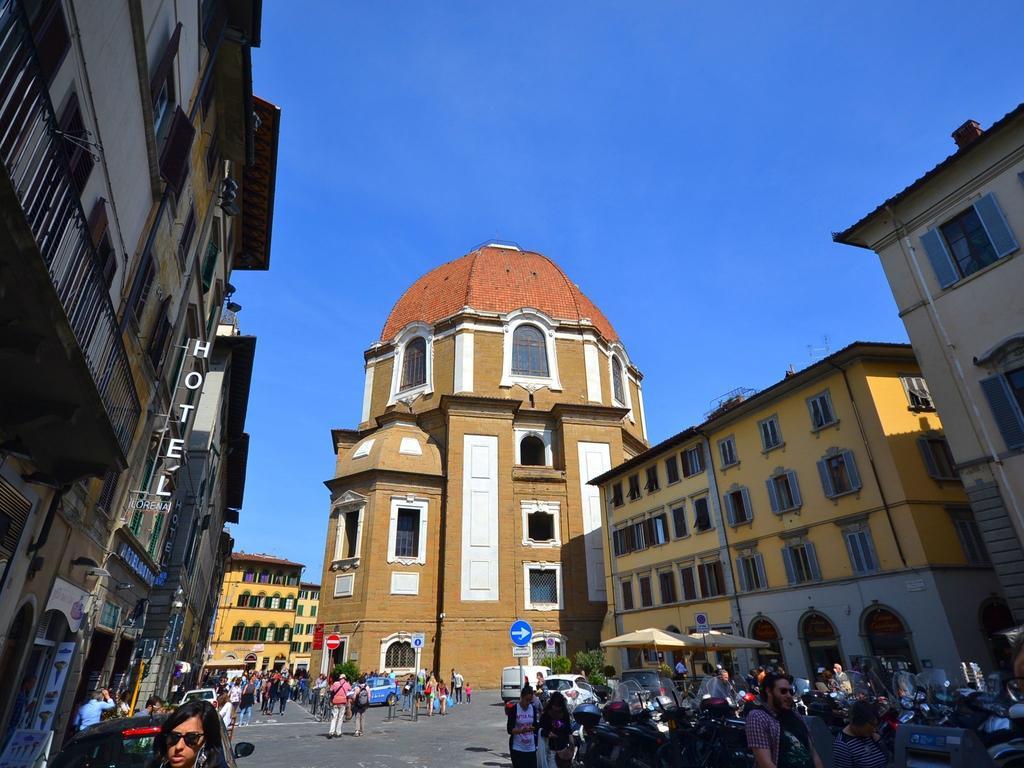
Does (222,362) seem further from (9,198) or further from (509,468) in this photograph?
(9,198)

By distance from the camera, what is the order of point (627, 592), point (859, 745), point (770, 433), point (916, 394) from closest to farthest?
point (859, 745)
point (916, 394)
point (770, 433)
point (627, 592)

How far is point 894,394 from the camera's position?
64.2 feet

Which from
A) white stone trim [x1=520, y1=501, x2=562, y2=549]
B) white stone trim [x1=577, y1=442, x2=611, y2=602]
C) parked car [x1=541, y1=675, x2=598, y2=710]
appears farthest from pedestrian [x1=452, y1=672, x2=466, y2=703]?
white stone trim [x1=577, y1=442, x2=611, y2=602]

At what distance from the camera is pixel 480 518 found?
3459 cm

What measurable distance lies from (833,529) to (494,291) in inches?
1163

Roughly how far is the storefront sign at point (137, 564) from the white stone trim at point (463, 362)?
76.5 feet

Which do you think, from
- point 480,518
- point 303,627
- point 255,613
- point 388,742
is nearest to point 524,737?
point 388,742

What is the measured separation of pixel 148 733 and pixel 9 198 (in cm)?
487

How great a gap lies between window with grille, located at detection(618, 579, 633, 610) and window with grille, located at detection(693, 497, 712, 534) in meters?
6.31

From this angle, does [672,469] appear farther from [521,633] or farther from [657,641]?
[521,633]

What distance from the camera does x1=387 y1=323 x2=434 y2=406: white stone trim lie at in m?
40.9

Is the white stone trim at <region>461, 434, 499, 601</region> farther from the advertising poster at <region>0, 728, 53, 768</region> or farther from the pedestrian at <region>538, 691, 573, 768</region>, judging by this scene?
the advertising poster at <region>0, 728, 53, 768</region>

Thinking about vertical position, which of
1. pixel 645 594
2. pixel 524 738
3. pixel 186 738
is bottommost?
pixel 524 738

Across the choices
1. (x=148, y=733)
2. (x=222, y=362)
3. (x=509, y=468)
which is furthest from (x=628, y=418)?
(x=148, y=733)
